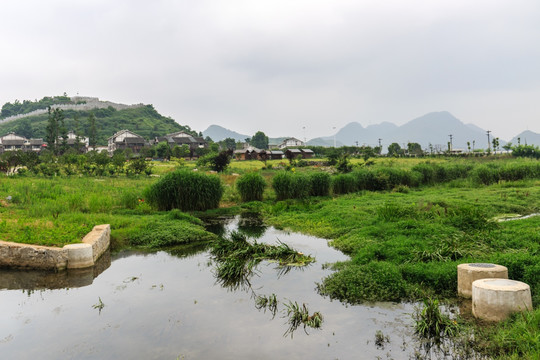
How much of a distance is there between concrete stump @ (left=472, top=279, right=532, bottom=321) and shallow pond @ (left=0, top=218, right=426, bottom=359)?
3.84ft

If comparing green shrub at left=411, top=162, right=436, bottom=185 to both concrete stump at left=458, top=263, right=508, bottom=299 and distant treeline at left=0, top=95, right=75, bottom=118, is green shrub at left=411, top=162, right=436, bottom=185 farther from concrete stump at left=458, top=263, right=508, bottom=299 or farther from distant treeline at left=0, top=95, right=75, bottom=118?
distant treeline at left=0, top=95, right=75, bottom=118

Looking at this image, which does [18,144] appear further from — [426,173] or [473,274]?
[473,274]

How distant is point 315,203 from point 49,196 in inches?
466

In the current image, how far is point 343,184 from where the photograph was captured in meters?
22.3

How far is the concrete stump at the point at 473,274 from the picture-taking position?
7.06 m

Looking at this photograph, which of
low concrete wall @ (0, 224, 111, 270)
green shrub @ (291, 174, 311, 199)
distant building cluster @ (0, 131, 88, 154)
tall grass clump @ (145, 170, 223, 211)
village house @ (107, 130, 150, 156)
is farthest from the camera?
distant building cluster @ (0, 131, 88, 154)

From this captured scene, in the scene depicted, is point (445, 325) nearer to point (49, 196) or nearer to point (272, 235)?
point (272, 235)

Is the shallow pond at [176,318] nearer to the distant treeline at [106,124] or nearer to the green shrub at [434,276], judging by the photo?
the green shrub at [434,276]

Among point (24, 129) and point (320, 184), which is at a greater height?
point (24, 129)

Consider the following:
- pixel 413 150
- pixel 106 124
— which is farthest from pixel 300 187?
pixel 106 124

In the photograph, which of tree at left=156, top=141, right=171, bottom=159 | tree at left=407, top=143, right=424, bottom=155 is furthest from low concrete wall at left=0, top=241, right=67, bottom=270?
tree at left=407, top=143, right=424, bottom=155

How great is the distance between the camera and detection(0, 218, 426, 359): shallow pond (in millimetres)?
6027

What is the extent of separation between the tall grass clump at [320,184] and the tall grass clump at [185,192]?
17.7 feet

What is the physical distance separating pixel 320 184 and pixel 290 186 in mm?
1898
